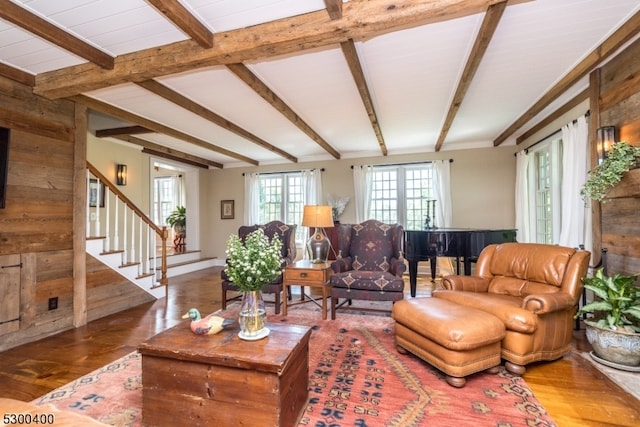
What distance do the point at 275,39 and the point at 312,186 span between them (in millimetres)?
4536

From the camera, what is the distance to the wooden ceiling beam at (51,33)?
6.30ft

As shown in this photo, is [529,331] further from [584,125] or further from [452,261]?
[452,261]

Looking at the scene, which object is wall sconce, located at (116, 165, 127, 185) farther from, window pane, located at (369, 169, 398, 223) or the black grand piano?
the black grand piano

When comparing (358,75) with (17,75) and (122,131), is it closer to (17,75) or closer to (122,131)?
(17,75)

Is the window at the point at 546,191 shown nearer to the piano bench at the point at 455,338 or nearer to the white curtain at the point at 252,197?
the piano bench at the point at 455,338

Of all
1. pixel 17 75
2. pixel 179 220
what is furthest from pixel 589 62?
pixel 179 220

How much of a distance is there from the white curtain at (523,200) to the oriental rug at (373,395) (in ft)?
11.5

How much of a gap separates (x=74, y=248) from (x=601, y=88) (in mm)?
5817

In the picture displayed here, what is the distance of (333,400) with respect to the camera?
1.87m

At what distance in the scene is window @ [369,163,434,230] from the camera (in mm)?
6047

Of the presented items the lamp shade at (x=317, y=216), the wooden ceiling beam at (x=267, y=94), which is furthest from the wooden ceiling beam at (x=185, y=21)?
the lamp shade at (x=317, y=216)

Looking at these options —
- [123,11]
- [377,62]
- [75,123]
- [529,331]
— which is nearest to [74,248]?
[75,123]

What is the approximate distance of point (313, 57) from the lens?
261 centimetres

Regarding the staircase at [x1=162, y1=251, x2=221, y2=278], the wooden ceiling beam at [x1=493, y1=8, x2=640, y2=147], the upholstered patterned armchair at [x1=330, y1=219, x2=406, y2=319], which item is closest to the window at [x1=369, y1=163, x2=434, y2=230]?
the wooden ceiling beam at [x1=493, y1=8, x2=640, y2=147]
